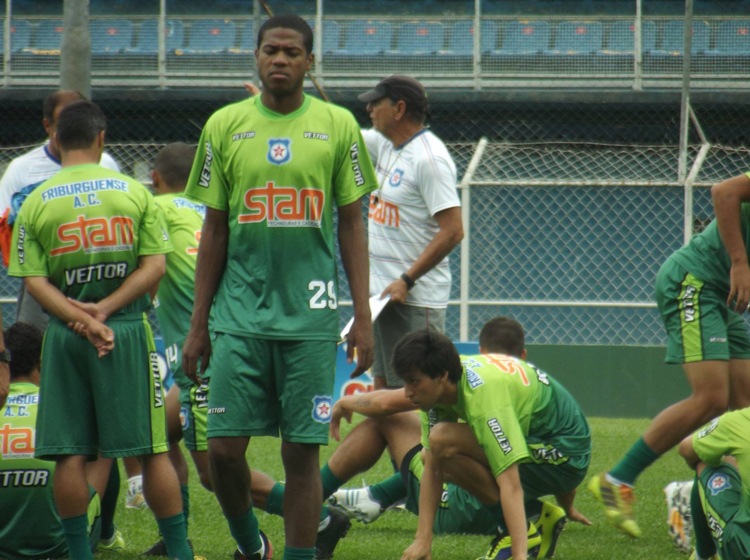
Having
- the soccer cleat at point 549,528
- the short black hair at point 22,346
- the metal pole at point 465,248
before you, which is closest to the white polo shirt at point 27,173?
the short black hair at point 22,346

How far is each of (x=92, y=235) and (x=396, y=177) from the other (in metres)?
1.71

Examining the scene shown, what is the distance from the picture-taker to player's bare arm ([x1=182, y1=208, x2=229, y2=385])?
343cm

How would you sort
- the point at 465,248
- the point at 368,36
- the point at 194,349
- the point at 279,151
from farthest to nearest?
1. the point at 368,36
2. the point at 465,248
3. the point at 194,349
4. the point at 279,151

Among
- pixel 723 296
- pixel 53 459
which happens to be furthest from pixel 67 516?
pixel 723 296

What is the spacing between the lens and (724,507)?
352 centimetres

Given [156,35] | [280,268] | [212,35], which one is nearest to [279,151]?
[280,268]

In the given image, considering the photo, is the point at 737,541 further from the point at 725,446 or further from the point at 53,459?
the point at 53,459

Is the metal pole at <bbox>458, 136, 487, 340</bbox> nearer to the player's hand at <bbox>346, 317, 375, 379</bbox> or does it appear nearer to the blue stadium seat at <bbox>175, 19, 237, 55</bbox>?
the player's hand at <bbox>346, 317, 375, 379</bbox>

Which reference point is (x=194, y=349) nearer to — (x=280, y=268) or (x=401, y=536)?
(x=280, y=268)

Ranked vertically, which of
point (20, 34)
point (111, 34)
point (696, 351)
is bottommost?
Answer: point (696, 351)

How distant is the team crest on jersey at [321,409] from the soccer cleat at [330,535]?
1015 mm

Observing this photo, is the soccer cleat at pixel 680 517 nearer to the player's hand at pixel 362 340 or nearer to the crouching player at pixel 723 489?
the crouching player at pixel 723 489

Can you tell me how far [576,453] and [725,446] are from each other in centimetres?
93

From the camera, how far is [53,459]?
3619mm
